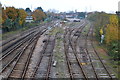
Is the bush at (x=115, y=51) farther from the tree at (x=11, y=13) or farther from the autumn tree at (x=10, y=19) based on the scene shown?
the tree at (x=11, y=13)

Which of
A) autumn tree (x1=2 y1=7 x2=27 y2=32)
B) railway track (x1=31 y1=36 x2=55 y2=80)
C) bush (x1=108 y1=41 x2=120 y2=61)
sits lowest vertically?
railway track (x1=31 y1=36 x2=55 y2=80)

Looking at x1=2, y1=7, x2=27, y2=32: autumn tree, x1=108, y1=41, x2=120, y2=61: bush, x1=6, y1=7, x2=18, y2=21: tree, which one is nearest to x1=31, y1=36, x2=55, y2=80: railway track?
x1=108, y1=41, x2=120, y2=61: bush

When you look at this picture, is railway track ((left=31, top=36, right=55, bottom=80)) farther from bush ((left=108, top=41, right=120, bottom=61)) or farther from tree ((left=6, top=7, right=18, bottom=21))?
tree ((left=6, top=7, right=18, bottom=21))

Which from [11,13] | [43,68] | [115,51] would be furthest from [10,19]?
[43,68]

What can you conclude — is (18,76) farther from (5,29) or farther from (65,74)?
(5,29)

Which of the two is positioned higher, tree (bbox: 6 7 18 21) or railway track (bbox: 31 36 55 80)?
tree (bbox: 6 7 18 21)

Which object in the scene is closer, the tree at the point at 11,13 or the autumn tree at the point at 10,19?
the autumn tree at the point at 10,19

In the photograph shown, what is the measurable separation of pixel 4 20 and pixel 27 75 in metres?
23.0

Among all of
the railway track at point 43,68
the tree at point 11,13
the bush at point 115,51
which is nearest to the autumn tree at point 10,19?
the tree at point 11,13

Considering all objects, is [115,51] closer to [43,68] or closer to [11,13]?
[43,68]

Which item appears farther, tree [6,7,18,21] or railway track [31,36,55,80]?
tree [6,7,18,21]

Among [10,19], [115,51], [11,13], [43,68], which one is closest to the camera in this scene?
[43,68]

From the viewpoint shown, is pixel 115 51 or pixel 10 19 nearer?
pixel 115 51

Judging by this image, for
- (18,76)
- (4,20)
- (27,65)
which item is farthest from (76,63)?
(4,20)
